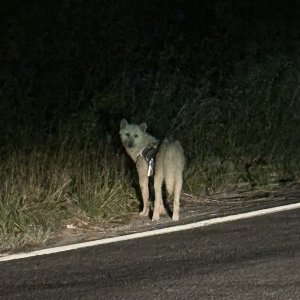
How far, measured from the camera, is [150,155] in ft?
28.7

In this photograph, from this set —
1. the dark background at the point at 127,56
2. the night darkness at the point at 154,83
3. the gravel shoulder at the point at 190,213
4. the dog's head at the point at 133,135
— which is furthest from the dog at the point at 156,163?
the dark background at the point at 127,56

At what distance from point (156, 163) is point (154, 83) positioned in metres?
6.78

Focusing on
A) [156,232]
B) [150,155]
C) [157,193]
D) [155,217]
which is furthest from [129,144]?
[156,232]

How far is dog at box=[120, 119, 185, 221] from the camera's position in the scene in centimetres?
834

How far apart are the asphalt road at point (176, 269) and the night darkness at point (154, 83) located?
188cm

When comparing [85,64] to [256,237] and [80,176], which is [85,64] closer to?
[80,176]

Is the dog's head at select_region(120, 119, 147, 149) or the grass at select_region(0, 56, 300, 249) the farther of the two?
the dog's head at select_region(120, 119, 147, 149)

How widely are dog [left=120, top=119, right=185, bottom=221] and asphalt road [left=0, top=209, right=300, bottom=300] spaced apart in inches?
32.1

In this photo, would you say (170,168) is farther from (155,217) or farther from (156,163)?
(155,217)

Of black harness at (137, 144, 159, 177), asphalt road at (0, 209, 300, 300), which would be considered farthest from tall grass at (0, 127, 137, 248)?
asphalt road at (0, 209, 300, 300)

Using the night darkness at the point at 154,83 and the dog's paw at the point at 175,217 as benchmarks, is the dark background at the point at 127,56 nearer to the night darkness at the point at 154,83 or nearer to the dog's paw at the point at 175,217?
the night darkness at the point at 154,83

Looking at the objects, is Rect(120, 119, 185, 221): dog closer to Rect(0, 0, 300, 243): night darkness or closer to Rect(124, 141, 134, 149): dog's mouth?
Rect(124, 141, 134, 149): dog's mouth

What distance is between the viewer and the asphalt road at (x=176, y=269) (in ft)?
18.9

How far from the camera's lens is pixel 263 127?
1294 centimetres
